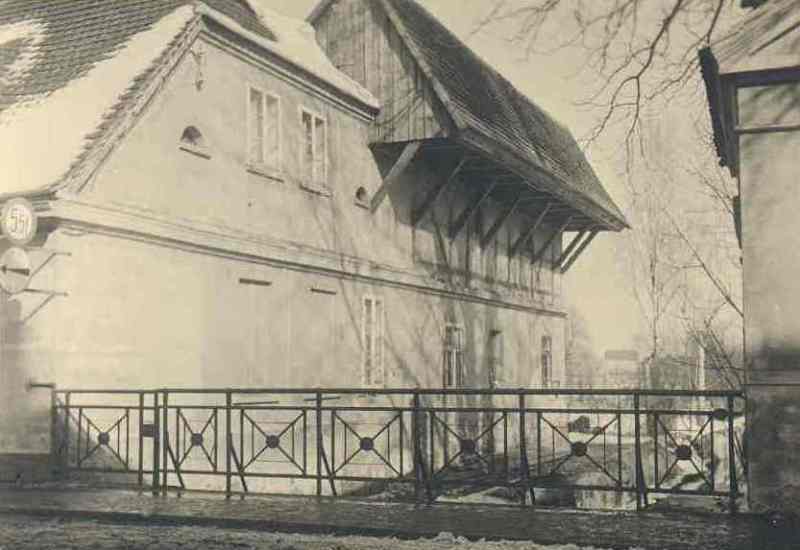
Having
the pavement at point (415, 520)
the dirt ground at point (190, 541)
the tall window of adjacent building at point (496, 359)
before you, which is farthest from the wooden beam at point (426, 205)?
Result: the dirt ground at point (190, 541)

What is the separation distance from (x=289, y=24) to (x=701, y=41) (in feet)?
37.5

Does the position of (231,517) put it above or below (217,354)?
below

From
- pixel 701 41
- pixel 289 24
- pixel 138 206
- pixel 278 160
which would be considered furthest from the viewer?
pixel 289 24

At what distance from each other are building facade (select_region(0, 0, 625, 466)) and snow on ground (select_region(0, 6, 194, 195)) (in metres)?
0.03

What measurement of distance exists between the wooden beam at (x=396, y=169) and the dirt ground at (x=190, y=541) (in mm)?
12540

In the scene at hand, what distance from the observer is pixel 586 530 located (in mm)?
8109

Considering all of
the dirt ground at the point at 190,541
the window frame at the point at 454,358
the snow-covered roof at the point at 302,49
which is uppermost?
the snow-covered roof at the point at 302,49

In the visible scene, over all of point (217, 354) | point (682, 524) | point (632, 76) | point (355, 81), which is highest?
point (355, 81)

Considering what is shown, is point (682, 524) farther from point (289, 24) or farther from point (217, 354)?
point (289, 24)

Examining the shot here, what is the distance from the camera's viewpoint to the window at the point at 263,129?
1639 cm

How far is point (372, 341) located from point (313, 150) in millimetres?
4344

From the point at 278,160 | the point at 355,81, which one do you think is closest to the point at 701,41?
the point at 278,160

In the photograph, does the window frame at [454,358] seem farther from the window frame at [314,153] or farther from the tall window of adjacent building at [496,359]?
the window frame at [314,153]

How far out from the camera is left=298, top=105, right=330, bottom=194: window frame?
18.0 meters
